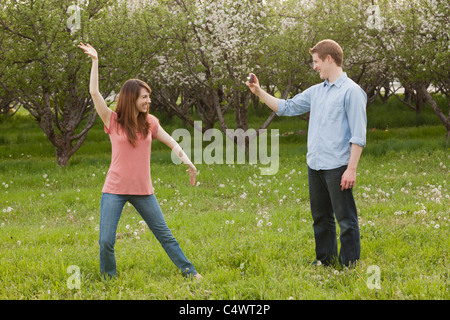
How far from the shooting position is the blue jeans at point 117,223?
4.83 meters

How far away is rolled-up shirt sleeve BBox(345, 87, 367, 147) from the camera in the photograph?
15.6ft

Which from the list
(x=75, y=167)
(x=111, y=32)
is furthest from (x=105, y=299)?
(x=111, y=32)

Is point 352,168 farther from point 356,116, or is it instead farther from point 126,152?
point 126,152

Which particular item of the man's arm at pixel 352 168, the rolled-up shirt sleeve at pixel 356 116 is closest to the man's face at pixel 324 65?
the rolled-up shirt sleeve at pixel 356 116

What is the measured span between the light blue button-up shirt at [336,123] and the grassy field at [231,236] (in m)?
1.22

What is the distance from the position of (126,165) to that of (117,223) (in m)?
0.62

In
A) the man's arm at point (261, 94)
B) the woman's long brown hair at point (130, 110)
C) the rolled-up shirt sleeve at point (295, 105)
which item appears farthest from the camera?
the rolled-up shirt sleeve at point (295, 105)

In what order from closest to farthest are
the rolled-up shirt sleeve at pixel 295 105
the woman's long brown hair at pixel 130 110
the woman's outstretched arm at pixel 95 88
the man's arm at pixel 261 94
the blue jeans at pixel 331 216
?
the woman's outstretched arm at pixel 95 88 < the woman's long brown hair at pixel 130 110 < the blue jeans at pixel 331 216 < the man's arm at pixel 261 94 < the rolled-up shirt sleeve at pixel 295 105

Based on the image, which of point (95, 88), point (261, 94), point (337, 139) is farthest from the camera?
point (261, 94)

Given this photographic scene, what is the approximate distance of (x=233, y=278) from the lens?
201 inches

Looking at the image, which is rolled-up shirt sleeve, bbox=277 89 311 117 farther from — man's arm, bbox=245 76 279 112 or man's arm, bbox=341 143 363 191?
man's arm, bbox=341 143 363 191

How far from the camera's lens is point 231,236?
671 cm

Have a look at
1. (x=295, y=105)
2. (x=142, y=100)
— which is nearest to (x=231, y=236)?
(x=295, y=105)

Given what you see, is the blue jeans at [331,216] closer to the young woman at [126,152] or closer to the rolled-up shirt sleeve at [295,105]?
the rolled-up shirt sleeve at [295,105]
